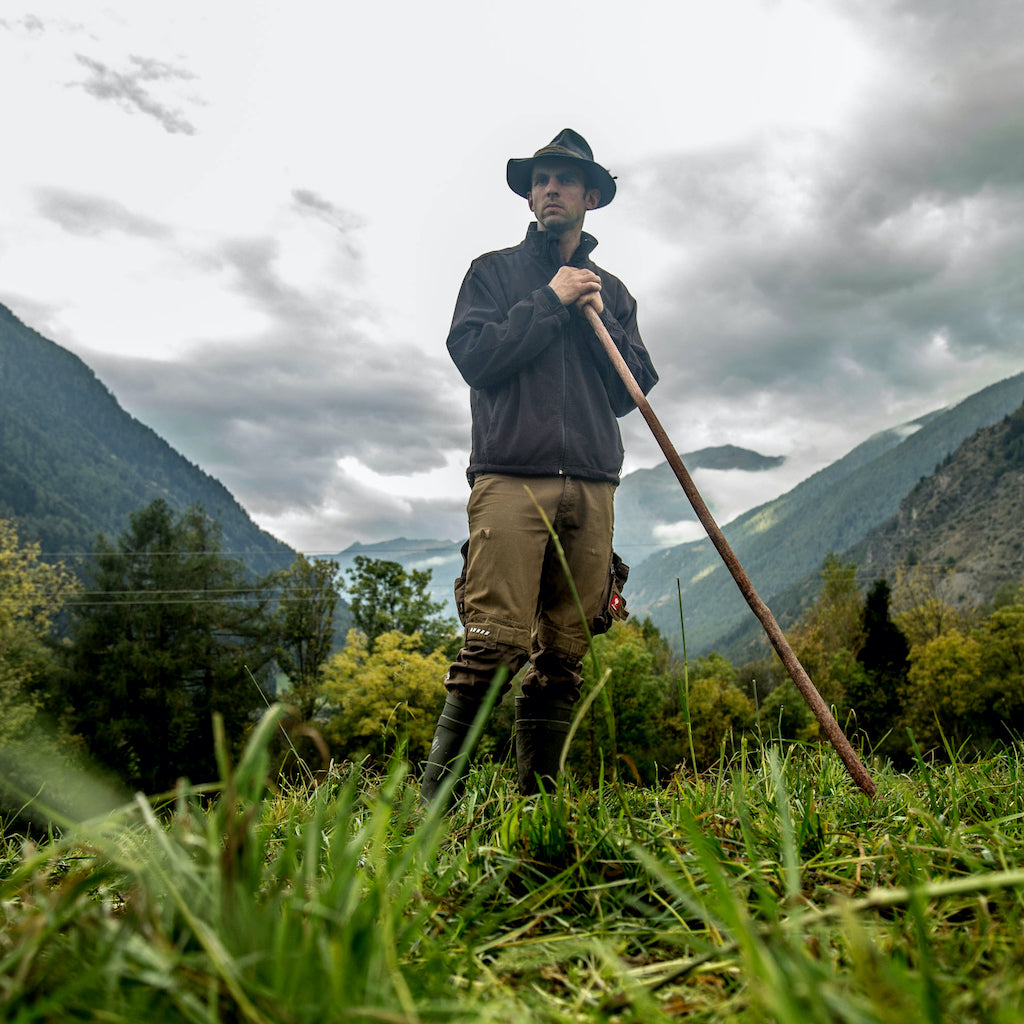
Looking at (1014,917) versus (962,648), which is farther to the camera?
(962,648)

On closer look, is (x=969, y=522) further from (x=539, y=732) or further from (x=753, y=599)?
(x=753, y=599)

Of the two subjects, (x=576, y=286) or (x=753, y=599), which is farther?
(x=576, y=286)

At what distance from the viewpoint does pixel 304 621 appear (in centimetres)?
4325

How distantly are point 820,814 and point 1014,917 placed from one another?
0.71 m

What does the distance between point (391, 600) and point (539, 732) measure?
4145 centimetres

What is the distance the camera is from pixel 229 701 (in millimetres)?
36250

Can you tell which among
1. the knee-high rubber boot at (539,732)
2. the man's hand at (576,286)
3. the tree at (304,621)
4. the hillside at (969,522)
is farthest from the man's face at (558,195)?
the hillside at (969,522)

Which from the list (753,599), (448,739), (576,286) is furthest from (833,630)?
(448,739)

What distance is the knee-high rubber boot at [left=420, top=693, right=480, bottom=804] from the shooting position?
9.43 ft

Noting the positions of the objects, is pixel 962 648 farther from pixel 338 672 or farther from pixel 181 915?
pixel 181 915

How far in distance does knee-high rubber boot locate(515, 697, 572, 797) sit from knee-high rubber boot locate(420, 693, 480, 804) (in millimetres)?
319

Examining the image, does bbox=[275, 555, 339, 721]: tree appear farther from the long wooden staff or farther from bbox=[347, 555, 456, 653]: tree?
the long wooden staff

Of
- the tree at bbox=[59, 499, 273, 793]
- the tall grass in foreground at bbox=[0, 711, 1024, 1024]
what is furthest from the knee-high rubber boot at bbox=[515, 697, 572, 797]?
the tree at bbox=[59, 499, 273, 793]

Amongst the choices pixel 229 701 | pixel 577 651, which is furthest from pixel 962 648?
pixel 577 651
